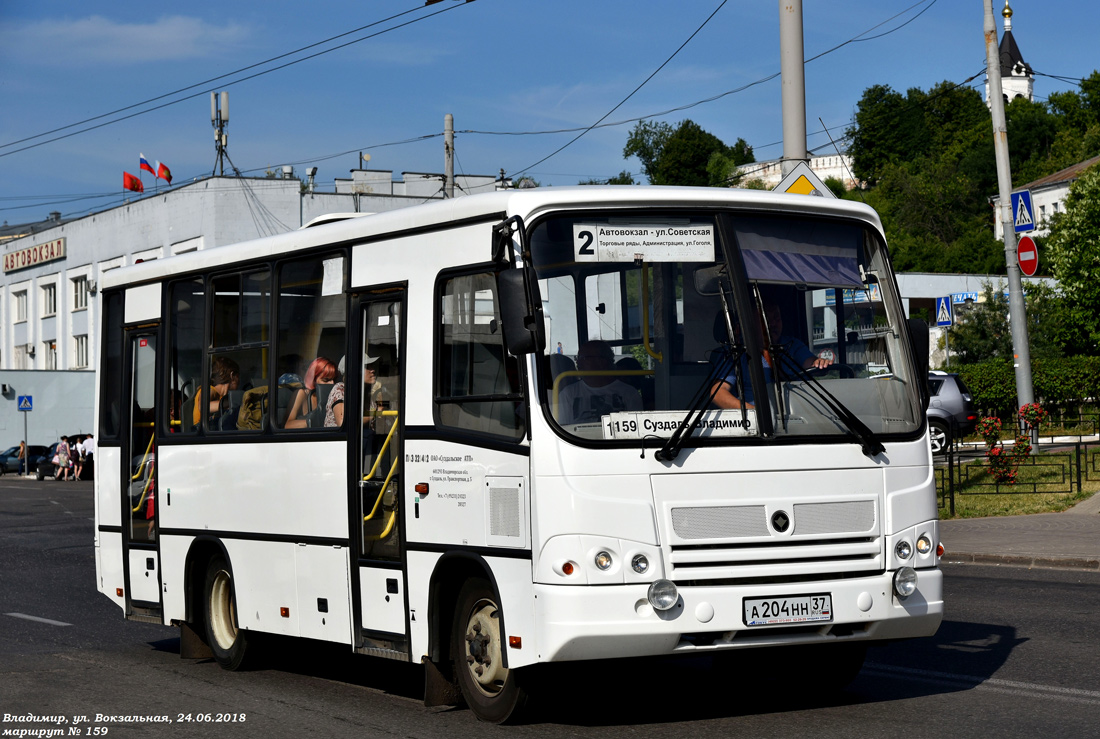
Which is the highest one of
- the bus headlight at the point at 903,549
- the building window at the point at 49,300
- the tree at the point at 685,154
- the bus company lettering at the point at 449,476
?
the tree at the point at 685,154

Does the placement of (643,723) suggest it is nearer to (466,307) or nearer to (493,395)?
(493,395)

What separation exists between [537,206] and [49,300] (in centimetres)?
7014

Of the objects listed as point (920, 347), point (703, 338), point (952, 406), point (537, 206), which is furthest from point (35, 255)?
point (703, 338)

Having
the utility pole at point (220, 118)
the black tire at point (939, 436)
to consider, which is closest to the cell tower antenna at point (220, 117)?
the utility pole at point (220, 118)

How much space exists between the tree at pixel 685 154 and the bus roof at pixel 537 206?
341 ft

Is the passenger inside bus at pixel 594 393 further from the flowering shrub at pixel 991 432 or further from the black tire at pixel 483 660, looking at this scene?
the flowering shrub at pixel 991 432

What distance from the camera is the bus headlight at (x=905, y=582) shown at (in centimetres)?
747

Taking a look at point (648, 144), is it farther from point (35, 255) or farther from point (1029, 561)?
point (1029, 561)

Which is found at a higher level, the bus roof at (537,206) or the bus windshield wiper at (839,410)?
the bus roof at (537,206)

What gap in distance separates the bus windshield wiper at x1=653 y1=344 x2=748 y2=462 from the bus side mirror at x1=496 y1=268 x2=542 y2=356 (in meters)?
0.79

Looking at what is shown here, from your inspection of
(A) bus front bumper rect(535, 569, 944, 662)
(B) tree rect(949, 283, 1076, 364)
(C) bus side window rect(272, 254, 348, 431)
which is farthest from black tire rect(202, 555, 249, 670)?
(B) tree rect(949, 283, 1076, 364)

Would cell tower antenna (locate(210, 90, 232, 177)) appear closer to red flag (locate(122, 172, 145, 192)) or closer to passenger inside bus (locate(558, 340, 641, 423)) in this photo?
red flag (locate(122, 172, 145, 192))

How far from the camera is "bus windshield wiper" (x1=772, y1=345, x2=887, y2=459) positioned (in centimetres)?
757

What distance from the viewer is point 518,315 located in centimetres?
707
